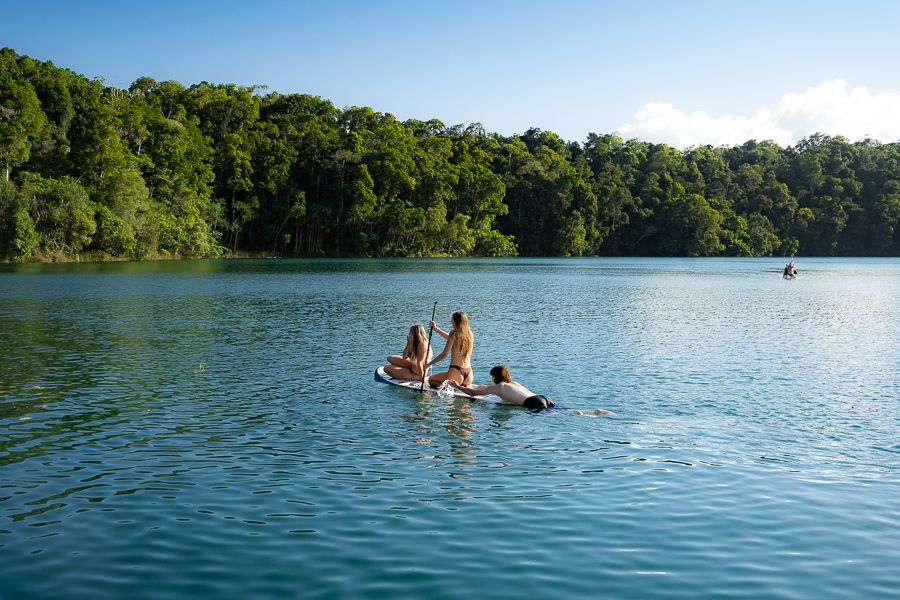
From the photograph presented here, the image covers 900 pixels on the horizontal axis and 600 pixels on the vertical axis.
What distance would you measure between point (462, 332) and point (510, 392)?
1.78 meters

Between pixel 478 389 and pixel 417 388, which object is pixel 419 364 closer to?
pixel 417 388

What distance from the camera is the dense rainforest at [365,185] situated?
7912cm

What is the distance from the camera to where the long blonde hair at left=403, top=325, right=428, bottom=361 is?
16.8 metres

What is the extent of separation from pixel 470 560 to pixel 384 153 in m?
110

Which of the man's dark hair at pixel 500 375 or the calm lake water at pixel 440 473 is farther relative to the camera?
the man's dark hair at pixel 500 375

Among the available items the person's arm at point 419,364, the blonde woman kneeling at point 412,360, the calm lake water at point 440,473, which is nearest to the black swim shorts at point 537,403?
the calm lake water at point 440,473

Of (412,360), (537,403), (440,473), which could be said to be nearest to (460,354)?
(412,360)

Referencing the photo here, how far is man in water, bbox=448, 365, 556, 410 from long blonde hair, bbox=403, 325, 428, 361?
1736 millimetres

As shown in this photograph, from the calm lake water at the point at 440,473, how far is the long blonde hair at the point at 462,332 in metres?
1.21

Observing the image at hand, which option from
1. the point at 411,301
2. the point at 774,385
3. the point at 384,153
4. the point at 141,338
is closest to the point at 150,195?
the point at 384,153

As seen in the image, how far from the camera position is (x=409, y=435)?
42.3 feet

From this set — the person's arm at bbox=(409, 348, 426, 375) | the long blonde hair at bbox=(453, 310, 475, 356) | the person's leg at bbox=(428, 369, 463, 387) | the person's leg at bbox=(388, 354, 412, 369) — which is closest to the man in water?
the person's leg at bbox=(428, 369, 463, 387)

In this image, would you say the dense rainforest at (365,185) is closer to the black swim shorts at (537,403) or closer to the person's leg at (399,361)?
the person's leg at (399,361)

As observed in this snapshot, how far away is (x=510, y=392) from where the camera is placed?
1502 centimetres
